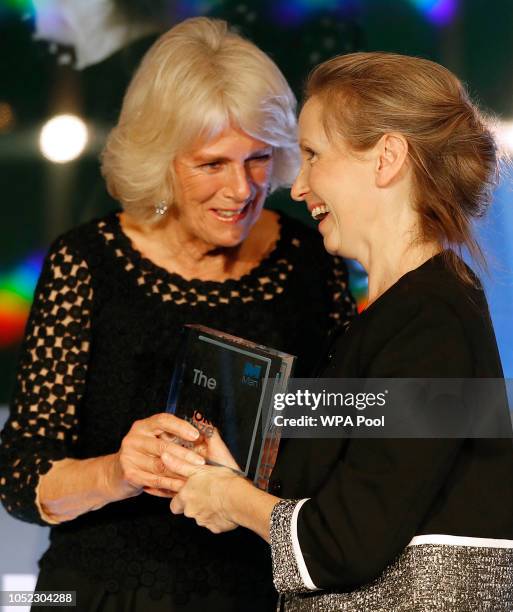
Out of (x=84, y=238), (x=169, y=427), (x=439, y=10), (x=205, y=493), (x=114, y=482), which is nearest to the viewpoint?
(x=205, y=493)

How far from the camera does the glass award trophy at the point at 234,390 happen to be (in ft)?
4.93

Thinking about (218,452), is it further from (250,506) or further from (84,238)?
(84,238)

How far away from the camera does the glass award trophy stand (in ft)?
4.93

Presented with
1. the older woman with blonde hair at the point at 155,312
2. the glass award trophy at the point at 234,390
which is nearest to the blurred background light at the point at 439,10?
the older woman with blonde hair at the point at 155,312

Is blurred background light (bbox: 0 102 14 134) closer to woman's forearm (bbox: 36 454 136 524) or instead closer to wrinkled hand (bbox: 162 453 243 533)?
woman's forearm (bbox: 36 454 136 524)

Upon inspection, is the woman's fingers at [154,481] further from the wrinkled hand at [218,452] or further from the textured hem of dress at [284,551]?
the textured hem of dress at [284,551]

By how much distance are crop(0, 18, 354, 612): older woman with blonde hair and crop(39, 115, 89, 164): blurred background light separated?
2.44ft

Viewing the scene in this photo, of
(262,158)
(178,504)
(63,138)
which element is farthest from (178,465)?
(63,138)

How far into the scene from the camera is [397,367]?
4.19 feet

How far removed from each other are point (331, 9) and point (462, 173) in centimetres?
148

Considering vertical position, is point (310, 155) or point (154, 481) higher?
point (310, 155)

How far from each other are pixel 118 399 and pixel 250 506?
0.58 metres

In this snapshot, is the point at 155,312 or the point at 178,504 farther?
the point at 155,312

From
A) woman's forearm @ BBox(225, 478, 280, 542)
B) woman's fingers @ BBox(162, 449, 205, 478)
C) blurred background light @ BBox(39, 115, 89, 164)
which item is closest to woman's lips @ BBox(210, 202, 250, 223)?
woman's fingers @ BBox(162, 449, 205, 478)
